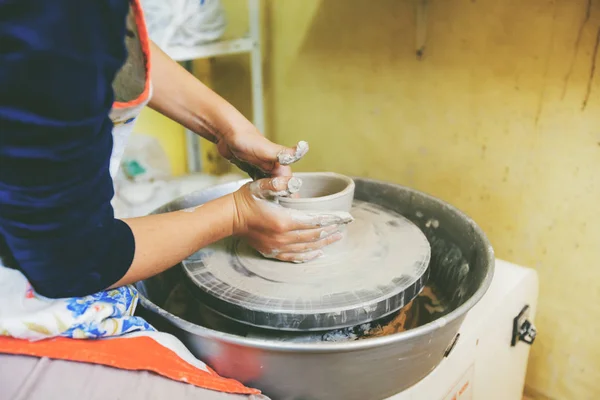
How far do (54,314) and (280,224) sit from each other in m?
0.35

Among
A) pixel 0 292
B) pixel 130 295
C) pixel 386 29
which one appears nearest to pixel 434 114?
pixel 386 29

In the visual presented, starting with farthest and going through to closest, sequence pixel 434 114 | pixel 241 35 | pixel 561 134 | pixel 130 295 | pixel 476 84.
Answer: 1. pixel 241 35
2. pixel 434 114
3. pixel 476 84
4. pixel 561 134
5. pixel 130 295

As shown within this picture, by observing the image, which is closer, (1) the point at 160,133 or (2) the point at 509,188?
(2) the point at 509,188

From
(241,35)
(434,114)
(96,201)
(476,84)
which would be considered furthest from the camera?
(241,35)

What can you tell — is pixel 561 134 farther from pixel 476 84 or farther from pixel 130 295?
pixel 130 295

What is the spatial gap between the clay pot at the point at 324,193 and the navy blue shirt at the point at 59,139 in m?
0.30

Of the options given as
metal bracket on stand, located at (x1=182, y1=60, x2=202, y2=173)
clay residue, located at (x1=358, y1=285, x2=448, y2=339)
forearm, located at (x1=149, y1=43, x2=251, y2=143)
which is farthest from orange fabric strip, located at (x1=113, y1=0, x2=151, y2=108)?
metal bracket on stand, located at (x1=182, y1=60, x2=202, y2=173)

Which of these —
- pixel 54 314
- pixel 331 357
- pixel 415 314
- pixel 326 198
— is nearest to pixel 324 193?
pixel 326 198

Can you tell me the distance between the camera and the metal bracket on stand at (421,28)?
1.26 m

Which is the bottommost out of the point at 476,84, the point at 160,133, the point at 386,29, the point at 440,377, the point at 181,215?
the point at 440,377

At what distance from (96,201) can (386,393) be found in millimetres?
496

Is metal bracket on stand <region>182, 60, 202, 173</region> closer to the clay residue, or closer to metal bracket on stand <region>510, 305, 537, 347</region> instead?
the clay residue

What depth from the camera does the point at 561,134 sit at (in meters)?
1.12

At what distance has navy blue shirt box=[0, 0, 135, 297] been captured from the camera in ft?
1.64
